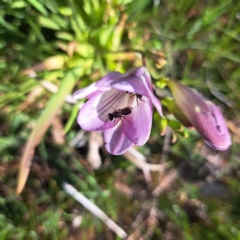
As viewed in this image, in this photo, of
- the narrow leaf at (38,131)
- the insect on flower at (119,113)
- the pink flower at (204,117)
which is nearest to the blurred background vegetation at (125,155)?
the narrow leaf at (38,131)

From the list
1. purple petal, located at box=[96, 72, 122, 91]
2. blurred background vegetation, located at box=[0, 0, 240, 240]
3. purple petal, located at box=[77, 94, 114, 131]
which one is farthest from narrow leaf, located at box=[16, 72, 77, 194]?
purple petal, located at box=[96, 72, 122, 91]

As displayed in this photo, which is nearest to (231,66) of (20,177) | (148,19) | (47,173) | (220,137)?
(148,19)

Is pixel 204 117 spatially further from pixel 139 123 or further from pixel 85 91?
pixel 85 91

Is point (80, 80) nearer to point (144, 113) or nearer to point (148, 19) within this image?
point (148, 19)

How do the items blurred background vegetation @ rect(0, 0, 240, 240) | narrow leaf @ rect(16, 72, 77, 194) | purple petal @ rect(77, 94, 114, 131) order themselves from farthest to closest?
1. blurred background vegetation @ rect(0, 0, 240, 240)
2. narrow leaf @ rect(16, 72, 77, 194)
3. purple petal @ rect(77, 94, 114, 131)

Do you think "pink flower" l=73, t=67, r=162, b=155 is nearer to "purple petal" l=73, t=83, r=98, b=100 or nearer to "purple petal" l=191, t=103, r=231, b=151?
"purple petal" l=73, t=83, r=98, b=100

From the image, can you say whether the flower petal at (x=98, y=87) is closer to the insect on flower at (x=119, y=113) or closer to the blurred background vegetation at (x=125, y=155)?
the insect on flower at (x=119, y=113)

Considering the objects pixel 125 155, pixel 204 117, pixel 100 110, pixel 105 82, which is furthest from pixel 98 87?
pixel 125 155
